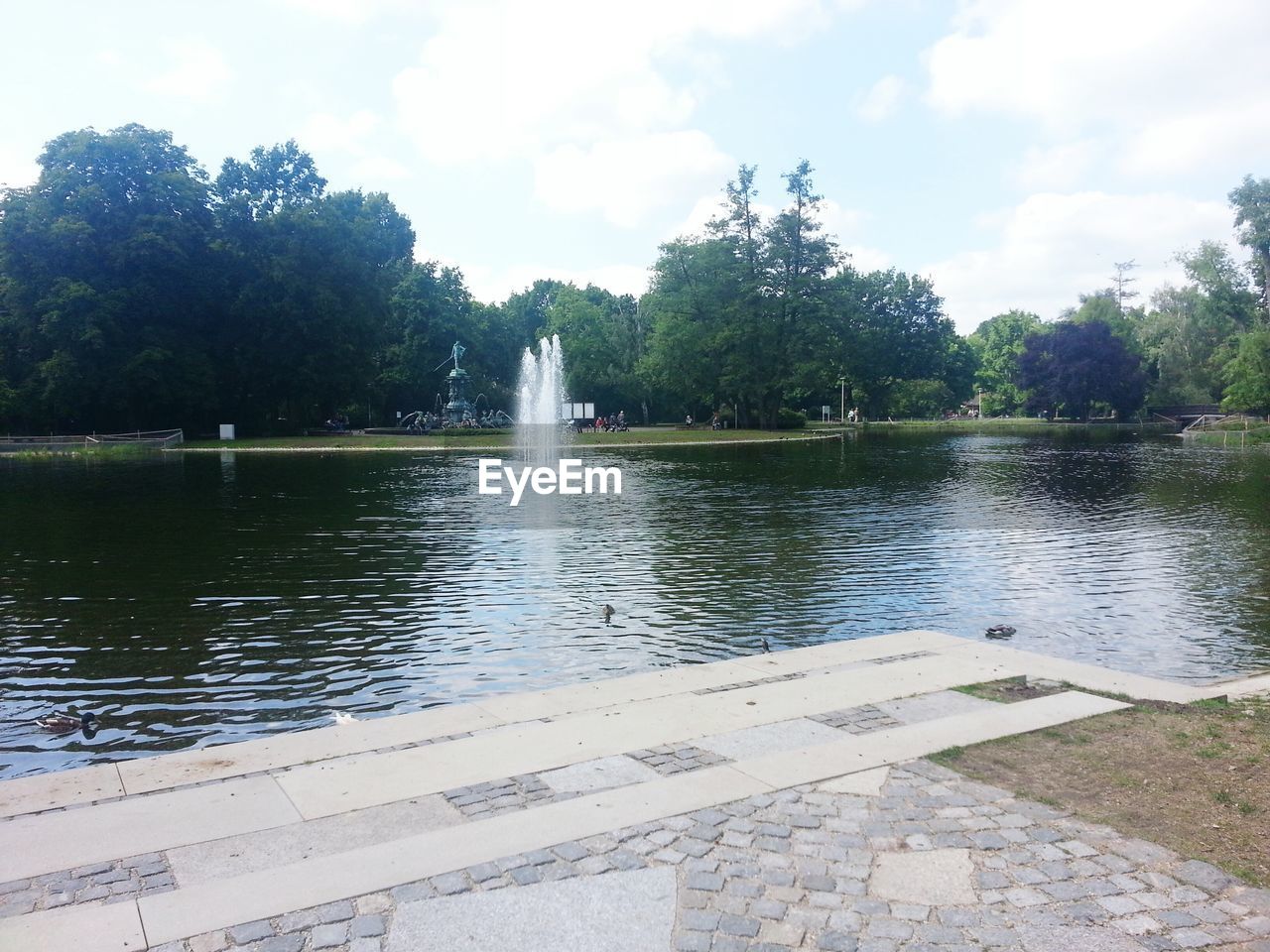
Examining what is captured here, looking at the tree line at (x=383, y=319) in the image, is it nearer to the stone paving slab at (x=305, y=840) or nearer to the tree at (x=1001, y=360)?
the tree at (x=1001, y=360)

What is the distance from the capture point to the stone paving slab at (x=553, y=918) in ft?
14.0

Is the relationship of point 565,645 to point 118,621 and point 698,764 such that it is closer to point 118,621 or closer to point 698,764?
point 698,764

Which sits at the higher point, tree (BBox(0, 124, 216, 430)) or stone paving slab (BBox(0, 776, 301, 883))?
tree (BBox(0, 124, 216, 430))

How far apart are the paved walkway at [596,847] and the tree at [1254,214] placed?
9404 centimetres

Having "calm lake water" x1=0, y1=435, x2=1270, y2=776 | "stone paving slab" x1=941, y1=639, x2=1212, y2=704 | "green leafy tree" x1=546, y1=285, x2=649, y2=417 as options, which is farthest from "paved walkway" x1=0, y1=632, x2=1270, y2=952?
"green leafy tree" x1=546, y1=285, x2=649, y2=417

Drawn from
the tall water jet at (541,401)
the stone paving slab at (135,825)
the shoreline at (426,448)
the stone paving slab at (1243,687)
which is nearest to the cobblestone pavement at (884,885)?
the stone paving slab at (135,825)

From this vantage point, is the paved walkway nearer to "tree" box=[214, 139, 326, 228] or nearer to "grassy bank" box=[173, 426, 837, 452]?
"grassy bank" box=[173, 426, 837, 452]

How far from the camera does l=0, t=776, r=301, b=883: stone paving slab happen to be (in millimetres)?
5215

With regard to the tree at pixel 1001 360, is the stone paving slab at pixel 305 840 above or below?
below

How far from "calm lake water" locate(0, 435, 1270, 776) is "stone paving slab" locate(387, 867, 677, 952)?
14.1 feet

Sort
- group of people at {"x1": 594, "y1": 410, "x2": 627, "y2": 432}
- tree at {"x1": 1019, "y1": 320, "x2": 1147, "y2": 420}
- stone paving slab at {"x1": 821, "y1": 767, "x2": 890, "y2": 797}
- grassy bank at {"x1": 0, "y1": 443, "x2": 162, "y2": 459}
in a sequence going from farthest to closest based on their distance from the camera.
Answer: tree at {"x1": 1019, "y1": 320, "x2": 1147, "y2": 420} < group of people at {"x1": 594, "y1": 410, "x2": 627, "y2": 432} < grassy bank at {"x1": 0, "y1": 443, "x2": 162, "y2": 459} < stone paving slab at {"x1": 821, "y1": 767, "x2": 890, "y2": 797}

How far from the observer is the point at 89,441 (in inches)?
2285

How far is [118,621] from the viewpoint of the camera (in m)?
12.4

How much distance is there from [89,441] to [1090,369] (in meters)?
94.8
